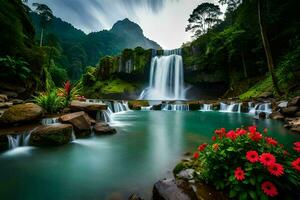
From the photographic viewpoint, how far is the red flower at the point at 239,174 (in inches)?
76.5

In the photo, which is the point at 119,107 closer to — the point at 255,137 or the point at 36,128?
the point at 36,128

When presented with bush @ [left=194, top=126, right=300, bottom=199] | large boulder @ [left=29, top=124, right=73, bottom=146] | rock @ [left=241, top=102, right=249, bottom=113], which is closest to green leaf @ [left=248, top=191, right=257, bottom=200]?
bush @ [left=194, top=126, right=300, bottom=199]

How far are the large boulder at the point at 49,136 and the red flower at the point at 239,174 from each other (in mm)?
5168

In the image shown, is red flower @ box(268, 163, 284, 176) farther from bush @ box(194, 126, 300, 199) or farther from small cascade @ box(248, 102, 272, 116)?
small cascade @ box(248, 102, 272, 116)

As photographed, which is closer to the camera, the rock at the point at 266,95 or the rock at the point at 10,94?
the rock at the point at 10,94

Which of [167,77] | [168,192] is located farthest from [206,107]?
[168,192]

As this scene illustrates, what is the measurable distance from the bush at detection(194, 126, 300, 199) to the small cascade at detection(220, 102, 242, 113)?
14.4 metres

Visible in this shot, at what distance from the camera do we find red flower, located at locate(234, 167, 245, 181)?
6.37ft

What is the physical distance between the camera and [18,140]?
17.6 feet

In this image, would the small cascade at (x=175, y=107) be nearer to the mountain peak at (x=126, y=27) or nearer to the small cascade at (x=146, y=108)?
the small cascade at (x=146, y=108)

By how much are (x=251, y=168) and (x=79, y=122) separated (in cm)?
608

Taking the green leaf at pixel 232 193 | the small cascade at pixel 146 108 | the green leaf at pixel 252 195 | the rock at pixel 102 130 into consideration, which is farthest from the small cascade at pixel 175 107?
the green leaf at pixel 252 195

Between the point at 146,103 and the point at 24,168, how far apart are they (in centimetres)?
1592

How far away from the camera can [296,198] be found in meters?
1.95
